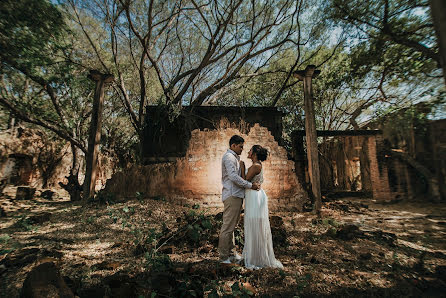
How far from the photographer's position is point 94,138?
638cm

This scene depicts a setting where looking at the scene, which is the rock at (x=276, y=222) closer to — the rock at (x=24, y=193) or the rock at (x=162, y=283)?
the rock at (x=162, y=283)

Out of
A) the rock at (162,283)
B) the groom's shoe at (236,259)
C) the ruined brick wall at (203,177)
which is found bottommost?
the groom's shoe at (236,259)

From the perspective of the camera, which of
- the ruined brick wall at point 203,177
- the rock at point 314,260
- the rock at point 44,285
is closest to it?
the rock at point 44,285

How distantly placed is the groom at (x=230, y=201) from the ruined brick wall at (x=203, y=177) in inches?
129

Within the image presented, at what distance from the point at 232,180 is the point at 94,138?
5.18 meters

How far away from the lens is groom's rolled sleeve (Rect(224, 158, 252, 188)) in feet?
9.79

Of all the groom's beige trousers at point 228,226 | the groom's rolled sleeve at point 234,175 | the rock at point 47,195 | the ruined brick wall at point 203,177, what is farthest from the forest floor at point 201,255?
the rock at point 47,195

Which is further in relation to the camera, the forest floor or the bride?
the bride

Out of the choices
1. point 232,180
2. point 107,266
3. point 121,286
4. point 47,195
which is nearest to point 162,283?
point 121,286

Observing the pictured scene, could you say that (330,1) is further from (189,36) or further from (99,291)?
(99,291)

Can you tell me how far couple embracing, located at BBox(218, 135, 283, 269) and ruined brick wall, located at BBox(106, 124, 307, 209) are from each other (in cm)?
332

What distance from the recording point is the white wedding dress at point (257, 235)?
9.63 ft

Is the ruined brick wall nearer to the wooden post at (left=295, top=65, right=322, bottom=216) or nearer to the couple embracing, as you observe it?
the wooden post at (left=295, top=65, right=322, bottom=216)

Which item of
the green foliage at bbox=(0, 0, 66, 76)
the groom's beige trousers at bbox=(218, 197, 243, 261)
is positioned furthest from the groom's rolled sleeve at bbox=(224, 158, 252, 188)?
the green foliage at bbox=(0, 0, 66, 76)
